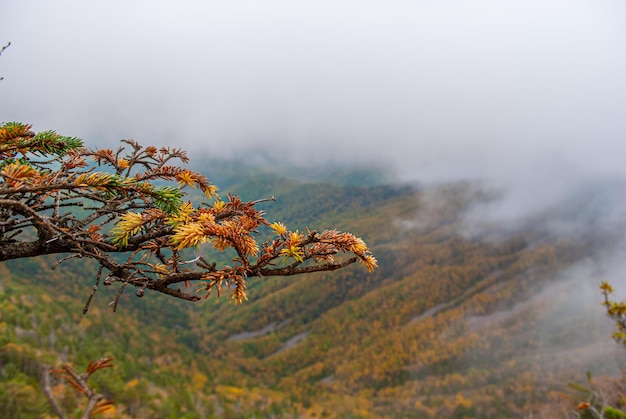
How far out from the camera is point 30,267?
16000 centimetres

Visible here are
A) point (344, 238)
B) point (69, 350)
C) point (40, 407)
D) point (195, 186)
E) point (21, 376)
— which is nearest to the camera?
point (344, 238)

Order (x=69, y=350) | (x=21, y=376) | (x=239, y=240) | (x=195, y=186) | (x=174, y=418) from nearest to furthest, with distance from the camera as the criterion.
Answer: (x=239, y=240), (x=195, y=186), (x=21, y=376), (x=174, y=418), (x=69, y=350)

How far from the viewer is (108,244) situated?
8.85 ft

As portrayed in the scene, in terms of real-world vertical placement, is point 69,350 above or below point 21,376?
above

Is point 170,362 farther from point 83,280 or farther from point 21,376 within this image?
point 21,376

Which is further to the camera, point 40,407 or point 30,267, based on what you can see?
point 30,267

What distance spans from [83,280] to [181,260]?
228 meters

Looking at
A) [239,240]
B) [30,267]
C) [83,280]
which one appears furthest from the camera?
[83,280]

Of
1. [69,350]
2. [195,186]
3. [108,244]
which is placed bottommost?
[108,244]

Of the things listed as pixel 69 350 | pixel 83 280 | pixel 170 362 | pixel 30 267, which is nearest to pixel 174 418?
pixel 69 350

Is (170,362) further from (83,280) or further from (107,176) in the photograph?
(107,176)

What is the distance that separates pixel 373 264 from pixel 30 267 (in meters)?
206

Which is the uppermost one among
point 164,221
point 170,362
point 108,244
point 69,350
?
point 170,362

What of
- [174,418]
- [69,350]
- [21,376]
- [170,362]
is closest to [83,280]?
[170,362]
